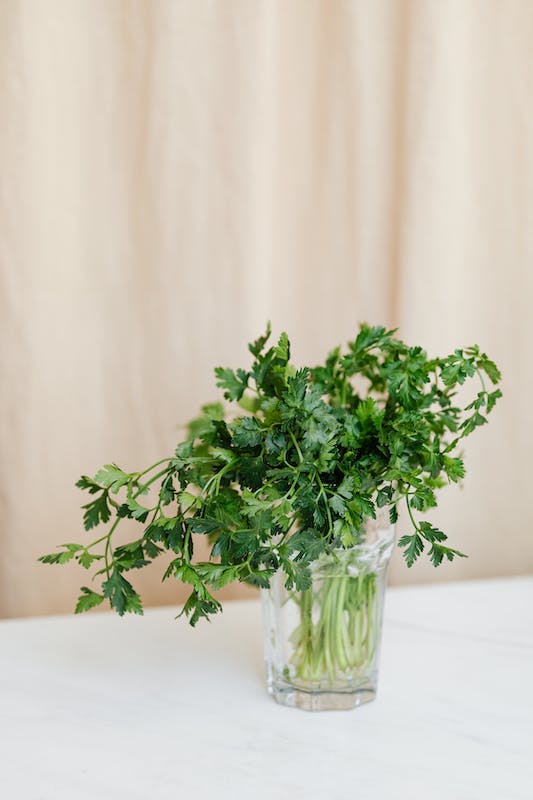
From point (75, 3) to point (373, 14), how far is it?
1.22ft

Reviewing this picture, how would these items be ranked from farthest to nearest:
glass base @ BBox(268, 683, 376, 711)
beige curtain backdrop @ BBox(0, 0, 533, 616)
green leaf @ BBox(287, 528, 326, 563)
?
beige curtain backdrop @ BBox(0, 0, 533, 616)
glass base @ BBox(268, 683, 376, 711)
green leaf @ BBox(287, 528, 326, 563)

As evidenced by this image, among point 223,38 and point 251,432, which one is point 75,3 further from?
point 251,432

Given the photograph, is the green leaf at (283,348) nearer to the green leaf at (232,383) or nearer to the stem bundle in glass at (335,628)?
the green leaf at (232,383)

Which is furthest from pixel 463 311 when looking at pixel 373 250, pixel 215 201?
pixel 215 201

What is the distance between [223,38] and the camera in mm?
1101

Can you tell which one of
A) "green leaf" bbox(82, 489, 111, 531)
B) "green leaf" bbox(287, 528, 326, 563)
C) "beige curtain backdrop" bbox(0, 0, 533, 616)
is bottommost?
"green leaf" bbox(287, 528, 326, 563)

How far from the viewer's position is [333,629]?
0.76m

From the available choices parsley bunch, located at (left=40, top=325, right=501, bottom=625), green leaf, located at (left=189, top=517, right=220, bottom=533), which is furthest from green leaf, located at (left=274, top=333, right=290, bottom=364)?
green leaf, located at (left=189, top=517, right=220, bottom=533)

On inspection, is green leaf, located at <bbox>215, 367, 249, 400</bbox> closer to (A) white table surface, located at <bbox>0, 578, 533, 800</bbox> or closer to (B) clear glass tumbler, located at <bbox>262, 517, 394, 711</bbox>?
(B) clear glass tumbler, located at <bbox>262, 517, 394, 711</bbox>

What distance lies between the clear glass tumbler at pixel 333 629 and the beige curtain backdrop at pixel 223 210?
42cm

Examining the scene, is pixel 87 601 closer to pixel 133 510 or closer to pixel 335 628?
pixel 133 510

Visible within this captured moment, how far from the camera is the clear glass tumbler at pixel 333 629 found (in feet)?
2.49

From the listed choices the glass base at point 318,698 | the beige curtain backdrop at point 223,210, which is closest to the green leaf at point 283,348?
the glass base at point 318,698

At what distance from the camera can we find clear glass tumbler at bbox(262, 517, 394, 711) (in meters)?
0.76
